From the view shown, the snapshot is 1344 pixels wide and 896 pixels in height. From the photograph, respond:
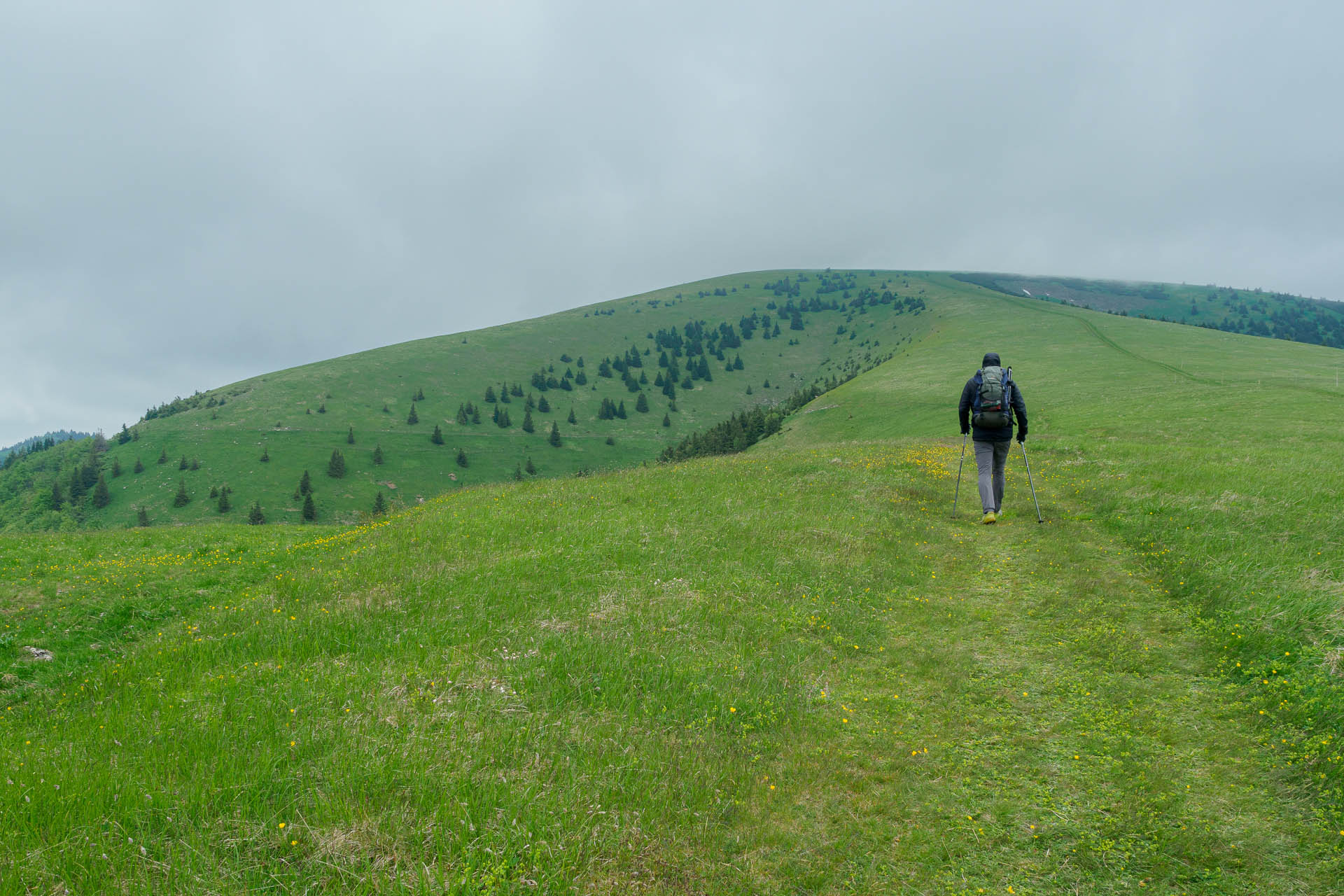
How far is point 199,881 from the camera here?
14.2 feet

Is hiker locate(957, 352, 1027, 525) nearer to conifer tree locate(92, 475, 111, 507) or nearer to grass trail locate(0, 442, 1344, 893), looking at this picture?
grass trail locate(0, 442, 1344, 893)

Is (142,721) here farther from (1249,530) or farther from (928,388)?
(928,388)

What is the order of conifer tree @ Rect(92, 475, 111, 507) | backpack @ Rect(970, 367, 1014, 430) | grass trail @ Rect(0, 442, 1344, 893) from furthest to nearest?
conifer tree @ Rect(92, 475, 111, 507)
backpack @ Rect(970, 367, 1014, 430)
grass trail @ Rect(0, 442, 1344, 893)

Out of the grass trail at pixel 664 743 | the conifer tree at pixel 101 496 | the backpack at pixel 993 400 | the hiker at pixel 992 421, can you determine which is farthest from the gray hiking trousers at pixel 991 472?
the conifer tree at pixel 101 496

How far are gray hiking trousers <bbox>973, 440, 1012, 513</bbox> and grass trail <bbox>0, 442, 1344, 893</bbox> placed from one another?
385 centimetres

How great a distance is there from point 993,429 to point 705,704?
1208 cm

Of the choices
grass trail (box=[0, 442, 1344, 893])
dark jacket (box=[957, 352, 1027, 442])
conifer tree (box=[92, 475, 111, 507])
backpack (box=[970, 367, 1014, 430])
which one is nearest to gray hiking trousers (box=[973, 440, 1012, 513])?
dark jacket (box=[957, 352, 1027, 442])

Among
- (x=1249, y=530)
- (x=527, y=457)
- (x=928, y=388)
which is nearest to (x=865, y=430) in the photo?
(x=928, y=388)

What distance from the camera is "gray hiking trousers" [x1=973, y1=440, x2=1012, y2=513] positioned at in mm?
16250

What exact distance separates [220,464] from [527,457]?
260ft

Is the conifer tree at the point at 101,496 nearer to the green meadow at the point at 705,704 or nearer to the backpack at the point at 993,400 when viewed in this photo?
the green meadow at the point at 705,704

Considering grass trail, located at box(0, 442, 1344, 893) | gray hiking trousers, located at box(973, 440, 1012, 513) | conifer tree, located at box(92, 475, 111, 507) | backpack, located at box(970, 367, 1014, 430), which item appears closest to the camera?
grass trail, located at box(0, 442, 1344, 893)

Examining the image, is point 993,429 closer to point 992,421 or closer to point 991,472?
point 992,421

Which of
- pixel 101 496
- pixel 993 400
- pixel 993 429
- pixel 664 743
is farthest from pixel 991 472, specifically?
pixel 101 496
